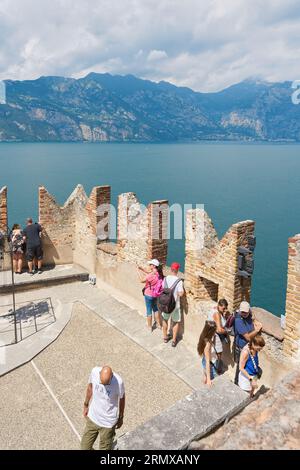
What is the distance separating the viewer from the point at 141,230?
36.8ft

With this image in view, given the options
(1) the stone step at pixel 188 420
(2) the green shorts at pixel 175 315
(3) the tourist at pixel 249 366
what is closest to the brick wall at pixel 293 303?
(3) the tourist at pixel 249 366

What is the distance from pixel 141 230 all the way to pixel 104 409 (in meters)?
6.05

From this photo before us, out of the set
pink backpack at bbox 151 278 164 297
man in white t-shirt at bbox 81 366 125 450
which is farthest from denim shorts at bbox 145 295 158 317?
man in white t-shirt at bbox 81 366 125 450

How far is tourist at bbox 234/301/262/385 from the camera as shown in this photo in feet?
24.6

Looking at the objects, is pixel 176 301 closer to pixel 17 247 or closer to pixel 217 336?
pixel 217 336

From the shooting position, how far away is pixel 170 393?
8.17 metres

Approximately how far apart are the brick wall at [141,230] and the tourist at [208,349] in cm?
349

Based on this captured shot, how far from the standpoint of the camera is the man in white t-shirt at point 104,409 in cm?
573

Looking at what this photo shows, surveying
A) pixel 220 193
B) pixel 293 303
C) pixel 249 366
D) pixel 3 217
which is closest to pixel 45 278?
pixel 3 217

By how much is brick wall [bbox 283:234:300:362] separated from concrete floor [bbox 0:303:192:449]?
7.27ft

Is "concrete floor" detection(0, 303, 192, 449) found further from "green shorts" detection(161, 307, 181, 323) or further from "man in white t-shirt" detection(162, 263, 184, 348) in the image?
"green shorts" detection(161, 307, 181, 323)

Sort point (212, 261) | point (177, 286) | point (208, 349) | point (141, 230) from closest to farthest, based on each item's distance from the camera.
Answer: point (208, 349) < point (212, 261) < point (177, 286) < point (141, 230)

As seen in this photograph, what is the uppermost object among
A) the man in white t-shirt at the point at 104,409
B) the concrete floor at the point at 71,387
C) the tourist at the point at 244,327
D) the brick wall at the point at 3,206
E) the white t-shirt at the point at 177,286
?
the brick wall at the point at 3,206

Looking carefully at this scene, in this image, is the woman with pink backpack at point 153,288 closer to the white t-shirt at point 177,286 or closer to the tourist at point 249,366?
the white t-shirt at point 177,286
